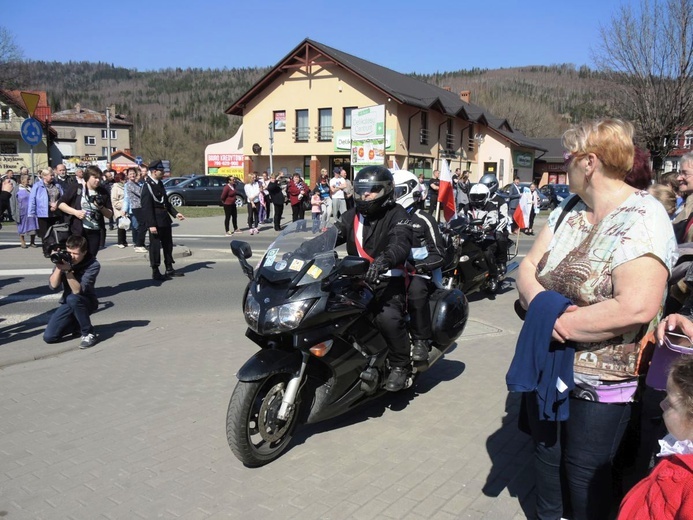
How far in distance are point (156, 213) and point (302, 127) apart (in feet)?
103

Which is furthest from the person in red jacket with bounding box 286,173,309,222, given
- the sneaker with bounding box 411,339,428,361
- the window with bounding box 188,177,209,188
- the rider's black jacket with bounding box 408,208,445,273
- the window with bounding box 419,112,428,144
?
the window with bounding box 419,112,428,144

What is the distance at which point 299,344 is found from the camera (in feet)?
11.8

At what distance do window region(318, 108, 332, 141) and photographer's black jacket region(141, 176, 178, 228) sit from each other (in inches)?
1187

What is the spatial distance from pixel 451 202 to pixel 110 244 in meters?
9.23

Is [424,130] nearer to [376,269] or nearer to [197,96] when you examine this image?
[376,269]

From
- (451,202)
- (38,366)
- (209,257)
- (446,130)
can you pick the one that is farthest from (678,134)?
(446,130)

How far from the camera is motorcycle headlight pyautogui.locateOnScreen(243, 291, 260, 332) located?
3636 mm

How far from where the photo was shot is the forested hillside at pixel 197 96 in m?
80.9

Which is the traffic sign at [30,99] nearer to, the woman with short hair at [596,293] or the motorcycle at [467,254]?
the motorcycle at [467,254]

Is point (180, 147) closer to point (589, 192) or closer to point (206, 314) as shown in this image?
point (206, 314)

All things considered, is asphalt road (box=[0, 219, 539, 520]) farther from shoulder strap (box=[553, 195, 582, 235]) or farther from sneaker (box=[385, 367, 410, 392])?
shoulder strap (box=[553, 195, 582, 235])

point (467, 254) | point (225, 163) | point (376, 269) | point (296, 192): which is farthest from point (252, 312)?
point (225, 163)

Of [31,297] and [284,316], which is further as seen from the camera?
[31,297]

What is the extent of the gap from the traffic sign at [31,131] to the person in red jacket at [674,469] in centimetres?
1214
